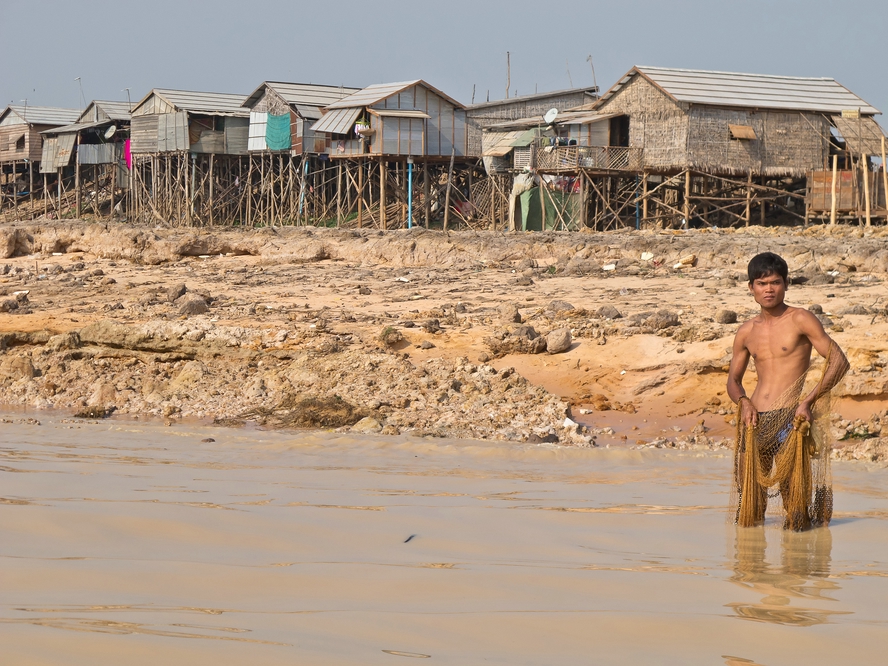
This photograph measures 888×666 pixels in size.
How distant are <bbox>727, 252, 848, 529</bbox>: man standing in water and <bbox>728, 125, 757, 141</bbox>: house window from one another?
72.1ft

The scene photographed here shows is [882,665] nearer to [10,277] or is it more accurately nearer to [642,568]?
[642,568]

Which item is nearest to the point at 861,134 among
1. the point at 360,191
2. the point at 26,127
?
the point at 360,191

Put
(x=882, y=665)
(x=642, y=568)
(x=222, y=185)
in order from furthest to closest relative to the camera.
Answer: (x=222, y=185), (x=642, y=568), (x=882, y=665)

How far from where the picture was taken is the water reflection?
10.1ft

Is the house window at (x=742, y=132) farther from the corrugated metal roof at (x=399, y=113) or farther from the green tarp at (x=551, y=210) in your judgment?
the corrugated metal roof at (x=399, y=113)

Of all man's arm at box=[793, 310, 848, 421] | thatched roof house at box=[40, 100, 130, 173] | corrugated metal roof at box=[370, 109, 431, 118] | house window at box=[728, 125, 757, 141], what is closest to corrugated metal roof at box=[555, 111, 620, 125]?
house window at box=[728, 125, 757, 141]

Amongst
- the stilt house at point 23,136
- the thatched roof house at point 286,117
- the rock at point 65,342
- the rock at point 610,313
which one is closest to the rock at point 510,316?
the rock at point 610,313

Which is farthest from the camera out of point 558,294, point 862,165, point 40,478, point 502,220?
point 502,220

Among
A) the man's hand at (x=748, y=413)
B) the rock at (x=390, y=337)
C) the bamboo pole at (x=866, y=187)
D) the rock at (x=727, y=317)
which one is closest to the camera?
the man's hand at (x=748, y=413)

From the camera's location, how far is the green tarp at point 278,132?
31.9 metres

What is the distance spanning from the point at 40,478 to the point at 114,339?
240 inches

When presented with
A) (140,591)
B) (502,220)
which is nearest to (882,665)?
(140,591)

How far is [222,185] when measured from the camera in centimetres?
3512

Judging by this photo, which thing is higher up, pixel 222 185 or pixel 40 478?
pixel 222 185
